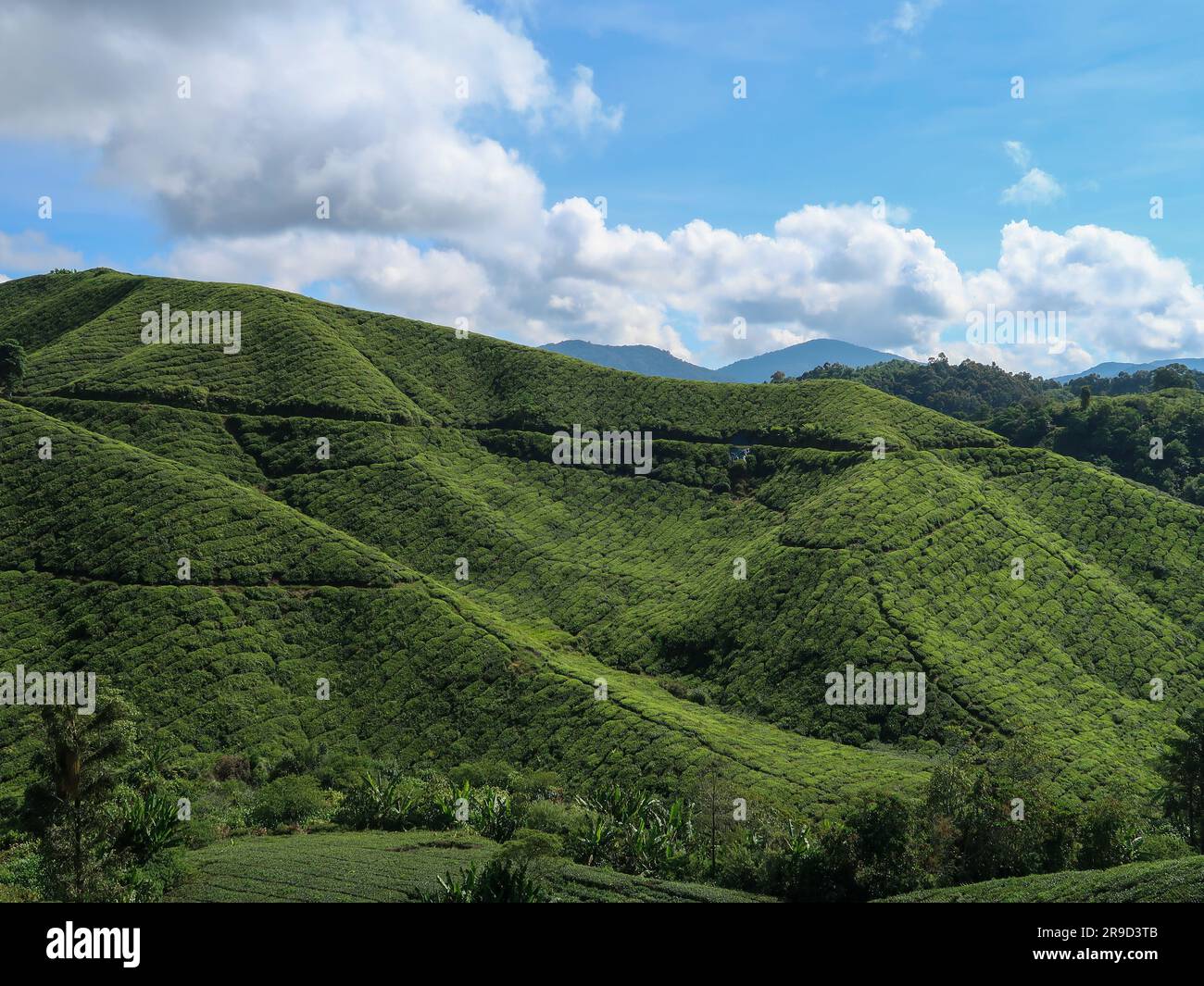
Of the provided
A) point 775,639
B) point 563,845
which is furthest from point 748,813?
point 775,639

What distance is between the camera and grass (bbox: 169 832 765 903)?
32.7 m

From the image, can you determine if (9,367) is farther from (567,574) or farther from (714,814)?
(714,814)

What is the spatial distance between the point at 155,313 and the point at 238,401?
3293 centimetres

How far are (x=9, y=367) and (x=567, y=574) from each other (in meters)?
66.4

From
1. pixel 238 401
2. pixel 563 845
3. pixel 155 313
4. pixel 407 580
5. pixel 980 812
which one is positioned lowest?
pixel 563 845

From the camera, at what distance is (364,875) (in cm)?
3525

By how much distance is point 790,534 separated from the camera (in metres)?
81.2

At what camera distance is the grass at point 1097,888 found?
24719 millimetres

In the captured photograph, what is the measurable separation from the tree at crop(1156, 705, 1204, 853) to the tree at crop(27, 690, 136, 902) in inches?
1728

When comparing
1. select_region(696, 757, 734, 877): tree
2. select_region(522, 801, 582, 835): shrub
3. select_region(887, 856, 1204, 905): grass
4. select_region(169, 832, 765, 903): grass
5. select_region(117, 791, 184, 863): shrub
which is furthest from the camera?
select_region(522, 801, 582, 835): shrub

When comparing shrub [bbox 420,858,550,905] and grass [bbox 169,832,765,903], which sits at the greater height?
shrub [bbox 420,858,550,905]

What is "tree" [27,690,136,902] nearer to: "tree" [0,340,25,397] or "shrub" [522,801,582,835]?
"shrub" [522,801,582,835]

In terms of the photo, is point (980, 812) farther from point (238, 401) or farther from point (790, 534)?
point (238, 401)

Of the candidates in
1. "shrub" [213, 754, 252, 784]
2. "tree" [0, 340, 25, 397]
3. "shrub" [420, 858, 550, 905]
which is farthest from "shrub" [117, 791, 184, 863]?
"tree" [0, 340, 25, 397]
